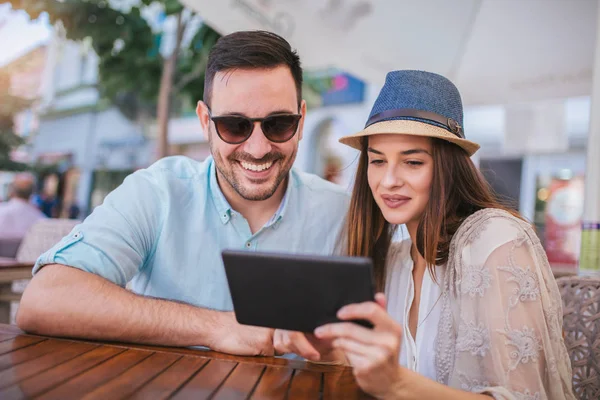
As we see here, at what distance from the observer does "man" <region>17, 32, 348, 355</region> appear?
67.8 inches

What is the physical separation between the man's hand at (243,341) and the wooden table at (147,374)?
1.4 inches

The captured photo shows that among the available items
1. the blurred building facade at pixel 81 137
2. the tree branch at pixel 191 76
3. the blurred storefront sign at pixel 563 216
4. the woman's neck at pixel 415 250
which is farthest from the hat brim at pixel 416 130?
the blurred building facade at pixel 81 137

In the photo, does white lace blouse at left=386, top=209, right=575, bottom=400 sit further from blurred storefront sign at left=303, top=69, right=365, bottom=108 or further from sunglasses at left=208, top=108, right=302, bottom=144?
blurred storefront sign at left=303, top=69, right=365, bottom=108

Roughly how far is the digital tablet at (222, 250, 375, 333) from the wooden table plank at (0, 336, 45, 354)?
23.5 inches

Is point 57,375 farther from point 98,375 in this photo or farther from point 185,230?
point 185,230

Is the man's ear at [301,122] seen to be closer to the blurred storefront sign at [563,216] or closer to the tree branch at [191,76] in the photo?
the tree branch at [191,76]

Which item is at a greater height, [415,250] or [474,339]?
[415,250]

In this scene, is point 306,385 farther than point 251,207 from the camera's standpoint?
No

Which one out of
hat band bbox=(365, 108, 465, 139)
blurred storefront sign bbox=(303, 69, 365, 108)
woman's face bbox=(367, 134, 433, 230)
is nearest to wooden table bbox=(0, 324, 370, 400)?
woman's face bbox=(367, 134, 433, 230)

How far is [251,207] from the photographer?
2.07 meters

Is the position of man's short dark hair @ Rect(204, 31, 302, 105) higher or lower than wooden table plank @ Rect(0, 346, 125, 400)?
higher

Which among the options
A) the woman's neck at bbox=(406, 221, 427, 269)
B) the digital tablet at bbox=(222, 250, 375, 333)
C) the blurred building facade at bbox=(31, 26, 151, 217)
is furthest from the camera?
the blurred building facade at bbox=(31, 26, 151, 217)

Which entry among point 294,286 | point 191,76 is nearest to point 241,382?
point 294,286

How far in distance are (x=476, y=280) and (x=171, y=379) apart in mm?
868
